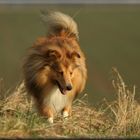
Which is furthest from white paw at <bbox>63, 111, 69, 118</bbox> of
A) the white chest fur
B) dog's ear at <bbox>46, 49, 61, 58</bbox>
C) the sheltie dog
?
dog's ear at <bbox>46, 49, 61, 58</bbox>

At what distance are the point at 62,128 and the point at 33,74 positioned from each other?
0.78m

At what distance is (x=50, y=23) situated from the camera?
10.2m

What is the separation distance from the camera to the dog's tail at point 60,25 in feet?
33.2

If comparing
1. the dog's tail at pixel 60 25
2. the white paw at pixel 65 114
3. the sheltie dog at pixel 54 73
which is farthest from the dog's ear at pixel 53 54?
the white paw at pixel 65 114

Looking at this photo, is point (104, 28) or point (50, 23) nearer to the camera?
point (50, 23)

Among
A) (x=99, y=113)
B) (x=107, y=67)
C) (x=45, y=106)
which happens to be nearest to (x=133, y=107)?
(x=99, y=113)

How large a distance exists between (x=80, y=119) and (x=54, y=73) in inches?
31.8

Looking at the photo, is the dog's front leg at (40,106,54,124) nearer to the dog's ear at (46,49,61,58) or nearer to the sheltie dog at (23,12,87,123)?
the sheltie dog at (23,12,87,123)

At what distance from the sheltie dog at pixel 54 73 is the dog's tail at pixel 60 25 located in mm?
86

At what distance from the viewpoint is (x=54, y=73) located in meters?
9.55

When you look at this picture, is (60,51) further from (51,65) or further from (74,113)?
(74,113)

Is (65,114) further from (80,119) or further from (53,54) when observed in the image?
(53,54)

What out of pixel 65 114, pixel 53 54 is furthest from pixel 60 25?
pixel 65 114

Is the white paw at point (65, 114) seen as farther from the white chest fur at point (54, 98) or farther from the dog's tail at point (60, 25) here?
the dog's tail at point (60, 25)
